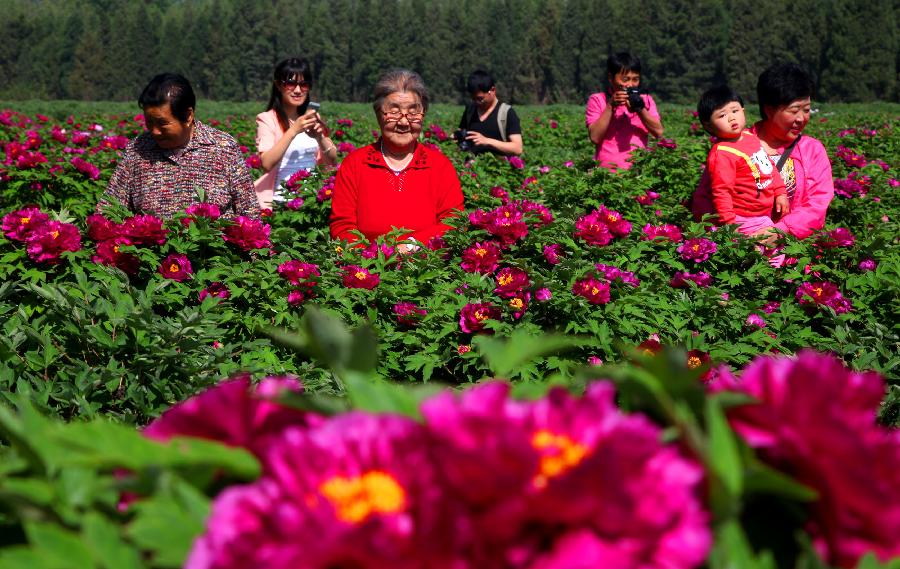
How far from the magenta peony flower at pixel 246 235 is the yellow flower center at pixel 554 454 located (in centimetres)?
335

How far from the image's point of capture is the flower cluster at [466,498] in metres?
0.62

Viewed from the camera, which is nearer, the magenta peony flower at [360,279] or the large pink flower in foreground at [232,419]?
the large pink flower in foreground at [232,419]

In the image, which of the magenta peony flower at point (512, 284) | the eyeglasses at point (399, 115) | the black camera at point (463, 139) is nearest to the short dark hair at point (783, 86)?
the eyeglasses at point (399, 115)

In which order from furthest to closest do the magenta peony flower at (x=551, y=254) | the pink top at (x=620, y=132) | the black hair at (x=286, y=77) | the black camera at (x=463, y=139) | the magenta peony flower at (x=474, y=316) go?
the black camera at (x=463, y=139)
the pink top at (x=620, y=132)
the black hair at (x=286, y=77)
the magenta peony flower at (x=551, y=254)
the magenta peony flower at (x=474, y=316)

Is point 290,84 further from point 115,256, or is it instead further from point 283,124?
point 115,256

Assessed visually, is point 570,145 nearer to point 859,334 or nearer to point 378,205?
point 378,205

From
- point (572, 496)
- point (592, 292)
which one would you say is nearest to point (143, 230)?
point (592, 292)

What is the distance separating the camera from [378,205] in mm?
4535

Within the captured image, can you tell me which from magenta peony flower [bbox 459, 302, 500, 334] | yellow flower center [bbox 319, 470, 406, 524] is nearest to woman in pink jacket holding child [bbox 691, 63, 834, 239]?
magenta peony flower [bbox 459, 302, 500, 334]

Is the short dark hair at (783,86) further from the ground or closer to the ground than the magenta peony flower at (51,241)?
further from the ground

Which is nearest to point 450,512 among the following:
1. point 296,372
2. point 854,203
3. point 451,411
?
point 451,411

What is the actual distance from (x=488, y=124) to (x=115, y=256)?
3.95m

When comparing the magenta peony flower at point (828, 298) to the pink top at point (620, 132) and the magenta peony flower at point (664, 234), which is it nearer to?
the magenta peony flower at point (664, 234)

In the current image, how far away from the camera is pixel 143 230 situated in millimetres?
3623
